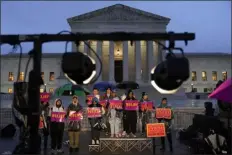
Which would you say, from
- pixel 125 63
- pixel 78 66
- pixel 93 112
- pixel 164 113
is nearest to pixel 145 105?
pixel 164 113

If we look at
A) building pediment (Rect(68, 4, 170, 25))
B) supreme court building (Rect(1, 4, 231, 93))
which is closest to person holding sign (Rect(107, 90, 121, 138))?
supreme court building (Rect(1, 4, 231, 93))

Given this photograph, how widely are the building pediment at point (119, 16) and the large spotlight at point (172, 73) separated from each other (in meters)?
51.7

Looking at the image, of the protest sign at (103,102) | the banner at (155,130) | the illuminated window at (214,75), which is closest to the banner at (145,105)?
the protest sign at (103,102)

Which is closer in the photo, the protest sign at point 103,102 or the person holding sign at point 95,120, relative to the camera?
the person holding sign at point 95,120

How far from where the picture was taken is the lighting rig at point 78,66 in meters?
4.40

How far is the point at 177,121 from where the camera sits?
67.9 feet

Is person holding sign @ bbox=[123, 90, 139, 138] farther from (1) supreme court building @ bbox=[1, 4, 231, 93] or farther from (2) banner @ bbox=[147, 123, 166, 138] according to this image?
(1) supreme court building @ bbox=[1, 4, 231, 93]

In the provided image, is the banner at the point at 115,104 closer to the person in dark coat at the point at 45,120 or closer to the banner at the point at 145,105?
the banner at the point at 145,105

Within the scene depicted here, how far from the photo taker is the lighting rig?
14.4 ft

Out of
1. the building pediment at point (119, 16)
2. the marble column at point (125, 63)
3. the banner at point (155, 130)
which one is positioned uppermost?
the building pediment at point (119, 16)

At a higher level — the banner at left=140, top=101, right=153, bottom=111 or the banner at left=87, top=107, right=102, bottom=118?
the banner at left=140, top=101, right=153, bottom=111

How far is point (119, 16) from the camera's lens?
55.7 metres

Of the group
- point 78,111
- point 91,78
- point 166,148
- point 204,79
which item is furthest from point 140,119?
point 204,79

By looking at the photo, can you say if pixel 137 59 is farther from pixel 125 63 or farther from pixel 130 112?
pixel 130 112
